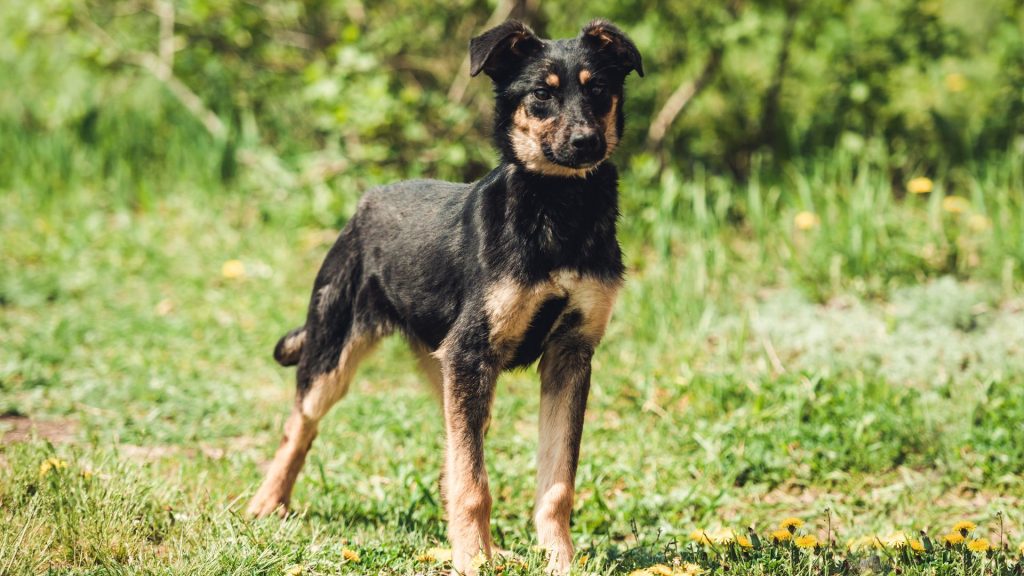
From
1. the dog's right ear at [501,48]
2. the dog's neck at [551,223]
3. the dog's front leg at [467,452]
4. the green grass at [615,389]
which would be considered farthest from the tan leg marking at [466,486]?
the dog's right ear at [501,48]

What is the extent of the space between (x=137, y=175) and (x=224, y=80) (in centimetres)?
112

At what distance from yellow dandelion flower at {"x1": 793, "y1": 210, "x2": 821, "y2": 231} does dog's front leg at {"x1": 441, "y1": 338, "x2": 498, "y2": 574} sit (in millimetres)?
3675

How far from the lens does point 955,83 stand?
8.76m

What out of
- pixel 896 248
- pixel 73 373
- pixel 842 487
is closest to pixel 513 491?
pixel 842 487

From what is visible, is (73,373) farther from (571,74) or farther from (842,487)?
(842,487)

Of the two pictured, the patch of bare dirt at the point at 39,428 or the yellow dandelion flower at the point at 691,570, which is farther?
the patch of bare dirt at the point at 39,428

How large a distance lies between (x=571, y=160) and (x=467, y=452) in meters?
1.09

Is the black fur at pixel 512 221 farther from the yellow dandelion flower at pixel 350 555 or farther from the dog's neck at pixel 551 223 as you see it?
the yellow dandelion flower at pixel 350 555

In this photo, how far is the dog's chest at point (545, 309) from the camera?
12.0 ft

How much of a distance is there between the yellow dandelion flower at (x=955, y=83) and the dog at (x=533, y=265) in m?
5.84

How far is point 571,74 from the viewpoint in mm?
3734

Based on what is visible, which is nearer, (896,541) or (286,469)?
(896,541)

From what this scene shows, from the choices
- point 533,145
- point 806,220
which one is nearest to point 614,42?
point 533,145

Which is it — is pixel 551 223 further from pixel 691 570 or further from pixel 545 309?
pixel 691 570
